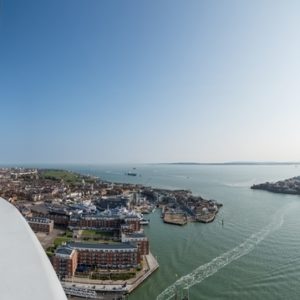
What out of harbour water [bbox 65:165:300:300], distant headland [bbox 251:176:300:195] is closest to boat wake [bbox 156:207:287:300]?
harbour water [bbox 65:165:300:300]

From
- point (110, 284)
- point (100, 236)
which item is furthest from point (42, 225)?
point (110, 284)

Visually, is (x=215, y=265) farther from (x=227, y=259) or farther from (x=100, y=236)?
(x=100, y=236)

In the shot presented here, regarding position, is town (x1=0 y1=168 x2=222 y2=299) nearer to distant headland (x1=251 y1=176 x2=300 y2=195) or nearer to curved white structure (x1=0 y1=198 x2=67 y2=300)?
curved white structure (x1=0 y1=198 x2=67 y2=300)

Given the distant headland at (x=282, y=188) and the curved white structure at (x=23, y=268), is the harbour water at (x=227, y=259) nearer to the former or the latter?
the curved white structure at (x=23, y=268)

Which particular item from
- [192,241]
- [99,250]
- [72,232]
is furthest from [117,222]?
[99,250]

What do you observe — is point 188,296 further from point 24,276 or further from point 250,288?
point 24,276
